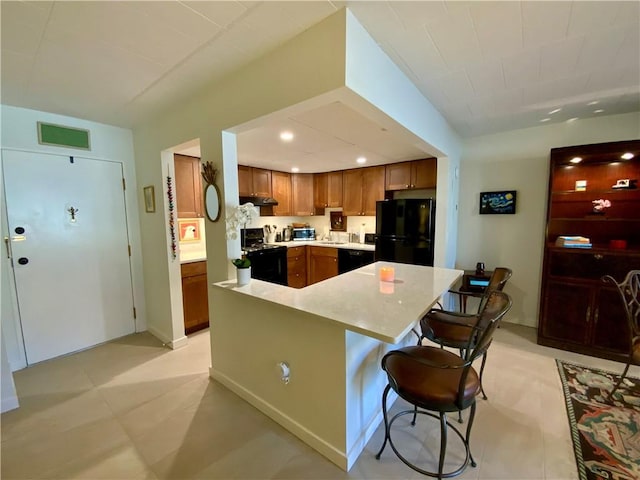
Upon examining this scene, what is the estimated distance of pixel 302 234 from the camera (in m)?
5.30

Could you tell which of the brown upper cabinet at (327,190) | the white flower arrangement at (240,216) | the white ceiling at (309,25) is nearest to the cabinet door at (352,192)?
the brown upper cabinet at (327,190)

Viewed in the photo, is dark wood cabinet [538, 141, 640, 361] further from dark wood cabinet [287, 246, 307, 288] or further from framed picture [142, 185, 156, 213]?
framed picture [142, 185, 156, 213]

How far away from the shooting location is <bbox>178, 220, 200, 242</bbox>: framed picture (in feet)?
12.0

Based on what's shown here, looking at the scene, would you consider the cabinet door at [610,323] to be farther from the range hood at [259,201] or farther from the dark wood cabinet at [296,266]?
the range hood at [259,201]

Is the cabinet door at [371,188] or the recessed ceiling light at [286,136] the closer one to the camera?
the recessed ceiling light at [286,136]

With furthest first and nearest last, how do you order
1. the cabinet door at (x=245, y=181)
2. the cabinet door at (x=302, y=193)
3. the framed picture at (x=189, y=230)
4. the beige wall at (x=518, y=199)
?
the cabinet door at (x=302, y=193), the cabinet door at (x=245, y=181), the framed picture at (x=189, y=230), the beige wall at (x=518, y=199)

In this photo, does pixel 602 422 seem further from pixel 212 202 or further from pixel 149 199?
pixel 149 199

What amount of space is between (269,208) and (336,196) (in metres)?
1.23

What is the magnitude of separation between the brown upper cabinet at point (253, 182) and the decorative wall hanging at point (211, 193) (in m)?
2.10

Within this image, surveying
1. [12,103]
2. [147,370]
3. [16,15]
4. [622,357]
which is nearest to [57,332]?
[147,370]

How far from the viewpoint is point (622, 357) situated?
8.18 feet

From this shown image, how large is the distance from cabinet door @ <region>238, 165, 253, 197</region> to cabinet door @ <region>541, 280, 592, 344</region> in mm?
4038

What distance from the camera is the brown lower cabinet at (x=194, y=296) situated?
3.15 metres

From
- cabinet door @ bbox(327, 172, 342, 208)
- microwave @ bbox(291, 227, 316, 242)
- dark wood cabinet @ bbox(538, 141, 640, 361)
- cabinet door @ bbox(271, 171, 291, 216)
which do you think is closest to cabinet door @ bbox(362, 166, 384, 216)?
cabinet door @ bbox(327, 172, 342, 208)
